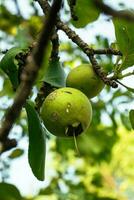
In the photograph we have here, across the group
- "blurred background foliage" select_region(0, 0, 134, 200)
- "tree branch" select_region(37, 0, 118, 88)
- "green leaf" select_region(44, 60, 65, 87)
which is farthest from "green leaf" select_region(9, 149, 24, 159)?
"tree branch" select_region(37, 0, 118, 88)

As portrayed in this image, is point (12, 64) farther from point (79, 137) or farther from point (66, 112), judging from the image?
point (79, 137)

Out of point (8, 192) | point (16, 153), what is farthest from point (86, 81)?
point (16, 153)

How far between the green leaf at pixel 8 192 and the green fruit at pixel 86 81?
1.43ft

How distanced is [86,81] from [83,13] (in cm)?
38

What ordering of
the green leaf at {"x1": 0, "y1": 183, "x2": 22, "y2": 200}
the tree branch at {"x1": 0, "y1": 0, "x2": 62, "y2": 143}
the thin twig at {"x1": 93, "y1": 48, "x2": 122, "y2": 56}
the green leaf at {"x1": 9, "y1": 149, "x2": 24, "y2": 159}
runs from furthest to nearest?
the green leaf at {"x1": 9, "y1": 149, "x2": 24, "y2": 159} → the green leaf at {"x1": 0, "y1": 183, "x2": 22, "y2": 200} → the thin twig at {"x1": 93, "y1": 48, "x2": 122, "y2": 56} → the tree branch at {"x1": 0, "y1": 0, "x2": 62, "y2": 143}

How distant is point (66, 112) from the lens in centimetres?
122

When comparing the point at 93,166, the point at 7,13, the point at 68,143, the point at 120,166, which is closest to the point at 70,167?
the point at 93,166

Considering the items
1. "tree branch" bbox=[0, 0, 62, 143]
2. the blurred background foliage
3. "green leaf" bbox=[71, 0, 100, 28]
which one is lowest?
the blurred background foliage

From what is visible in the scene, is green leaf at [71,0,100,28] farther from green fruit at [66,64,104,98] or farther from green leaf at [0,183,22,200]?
green leaf at [0,183,22,200]

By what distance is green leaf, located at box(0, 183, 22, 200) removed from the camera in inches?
62.6

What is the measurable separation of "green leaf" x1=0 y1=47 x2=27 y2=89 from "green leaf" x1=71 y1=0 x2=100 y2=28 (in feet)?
0.98

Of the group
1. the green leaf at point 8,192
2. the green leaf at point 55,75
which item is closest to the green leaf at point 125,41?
the green leaf at point 55,75

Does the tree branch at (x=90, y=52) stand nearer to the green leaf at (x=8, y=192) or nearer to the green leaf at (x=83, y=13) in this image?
the green leaf at (x=83, y=13)

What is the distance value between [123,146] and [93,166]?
2315 millimetres
